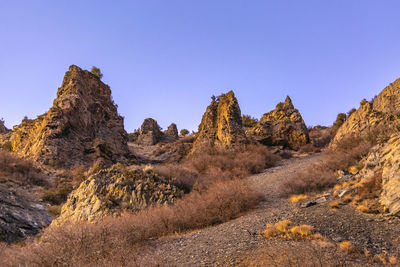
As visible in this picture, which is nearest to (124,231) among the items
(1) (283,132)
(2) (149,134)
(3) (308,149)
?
(3) (308,149)

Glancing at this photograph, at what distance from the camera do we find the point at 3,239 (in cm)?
827

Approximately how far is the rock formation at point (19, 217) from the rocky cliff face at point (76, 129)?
22.1 feet

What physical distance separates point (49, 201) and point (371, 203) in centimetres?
1384

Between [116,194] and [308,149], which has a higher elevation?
[308,149]

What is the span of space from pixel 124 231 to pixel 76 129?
17338 mm

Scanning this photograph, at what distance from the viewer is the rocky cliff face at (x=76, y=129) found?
1944 cm

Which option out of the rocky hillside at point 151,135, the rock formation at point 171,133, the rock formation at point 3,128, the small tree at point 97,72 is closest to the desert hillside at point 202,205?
the small tree at point 97,72

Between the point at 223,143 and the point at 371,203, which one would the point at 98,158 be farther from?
the point at 371,203

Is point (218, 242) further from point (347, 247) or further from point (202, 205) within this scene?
point (347, 247)

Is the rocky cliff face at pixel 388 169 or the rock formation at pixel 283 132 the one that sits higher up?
the rock formation at pixel 283 132

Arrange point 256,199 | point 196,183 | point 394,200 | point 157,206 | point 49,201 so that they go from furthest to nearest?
point 49,201, point 196,183, point 256,199, point 157,206, point 394,200

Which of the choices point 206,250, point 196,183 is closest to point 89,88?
point 196,183

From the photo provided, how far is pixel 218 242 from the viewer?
6.26 metres

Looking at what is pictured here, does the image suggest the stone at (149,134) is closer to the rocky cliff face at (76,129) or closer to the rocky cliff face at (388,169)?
the rocky cliff face at (76,129)
